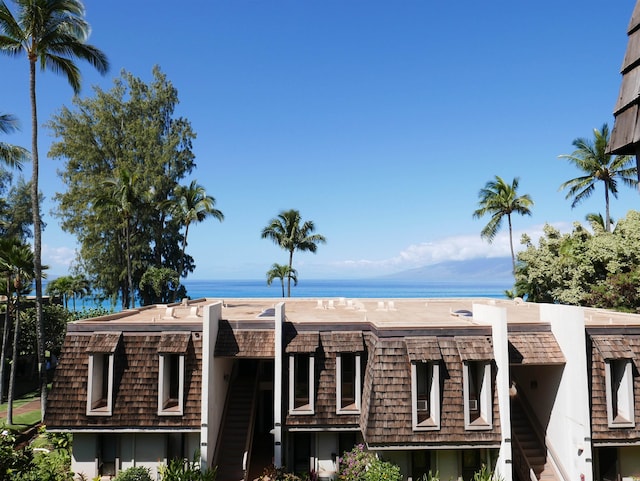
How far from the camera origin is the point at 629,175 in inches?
1380

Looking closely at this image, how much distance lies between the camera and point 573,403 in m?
13.4

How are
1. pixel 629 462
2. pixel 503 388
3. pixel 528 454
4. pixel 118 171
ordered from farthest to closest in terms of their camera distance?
pixel 118 171 < pixel 528 454 < pixel 629 462 < pixel 503 388

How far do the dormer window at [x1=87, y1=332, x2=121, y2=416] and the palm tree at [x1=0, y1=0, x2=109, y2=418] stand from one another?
860 cm

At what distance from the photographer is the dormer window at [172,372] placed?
14.1 m

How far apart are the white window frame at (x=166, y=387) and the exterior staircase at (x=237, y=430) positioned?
2.42 meters

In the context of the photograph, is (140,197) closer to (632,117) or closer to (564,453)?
(564,453)

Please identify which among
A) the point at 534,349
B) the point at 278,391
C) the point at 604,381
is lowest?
the point at 278,391

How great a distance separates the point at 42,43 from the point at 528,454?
89.4 feet

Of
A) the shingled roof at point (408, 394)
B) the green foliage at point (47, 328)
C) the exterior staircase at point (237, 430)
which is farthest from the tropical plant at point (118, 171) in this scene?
the shingled roof at point (408, 394)

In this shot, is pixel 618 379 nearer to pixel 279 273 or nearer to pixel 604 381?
pixel 604 381

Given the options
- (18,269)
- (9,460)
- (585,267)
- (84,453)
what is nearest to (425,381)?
(9,460)

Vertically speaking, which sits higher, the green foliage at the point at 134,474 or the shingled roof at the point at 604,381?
the shingled roof at the point at 604,381

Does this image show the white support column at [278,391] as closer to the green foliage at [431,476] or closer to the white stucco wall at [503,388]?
the green foliage at [431,476]

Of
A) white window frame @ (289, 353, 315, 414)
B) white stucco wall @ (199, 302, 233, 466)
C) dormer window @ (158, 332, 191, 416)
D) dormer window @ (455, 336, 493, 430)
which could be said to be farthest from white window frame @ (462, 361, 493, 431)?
dormer window @ (158, 332, 191, 416)
